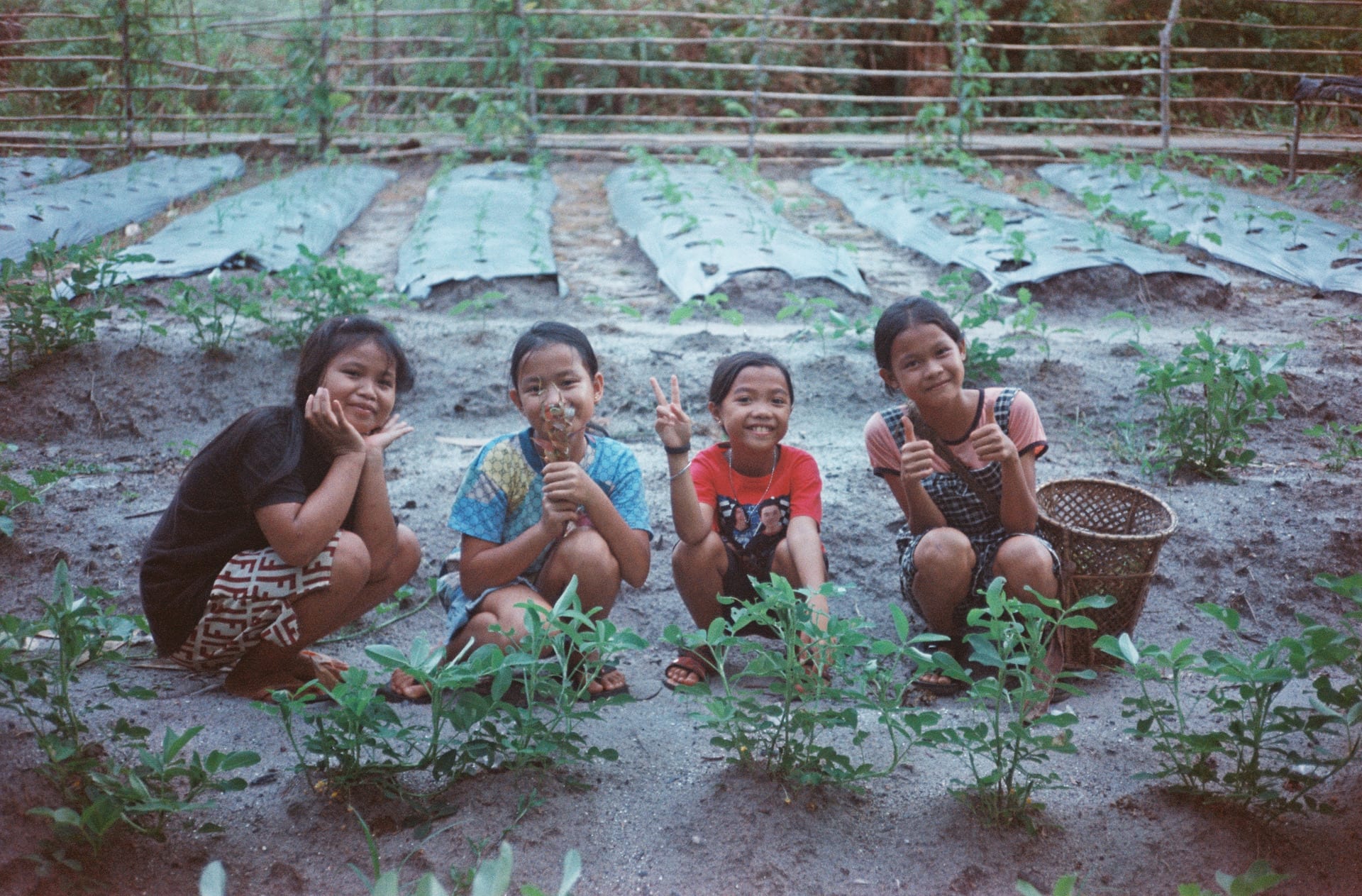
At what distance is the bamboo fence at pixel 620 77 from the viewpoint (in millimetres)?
6301

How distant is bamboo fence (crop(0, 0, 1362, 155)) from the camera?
6.30 m

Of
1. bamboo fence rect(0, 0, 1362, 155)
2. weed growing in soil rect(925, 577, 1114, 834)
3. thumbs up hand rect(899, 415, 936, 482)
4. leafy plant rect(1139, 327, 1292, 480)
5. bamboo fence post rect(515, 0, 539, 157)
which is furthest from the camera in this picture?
bamboo fence post rect(515, 0, 539, 157)

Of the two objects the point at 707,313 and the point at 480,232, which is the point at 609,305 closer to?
the point at 707,313

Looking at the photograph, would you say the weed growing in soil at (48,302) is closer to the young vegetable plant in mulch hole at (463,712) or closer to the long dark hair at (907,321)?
the young vegetable plant in mulch hole at (463,712)

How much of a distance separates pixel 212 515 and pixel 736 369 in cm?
126

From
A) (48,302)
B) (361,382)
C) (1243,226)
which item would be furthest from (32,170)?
(1243,226)

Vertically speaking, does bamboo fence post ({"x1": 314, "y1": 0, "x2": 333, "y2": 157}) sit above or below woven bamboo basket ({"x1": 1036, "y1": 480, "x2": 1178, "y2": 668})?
above

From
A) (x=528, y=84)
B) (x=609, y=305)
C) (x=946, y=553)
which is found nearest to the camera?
(x=946, y=553)

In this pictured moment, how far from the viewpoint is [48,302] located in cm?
389

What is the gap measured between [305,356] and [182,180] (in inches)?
254

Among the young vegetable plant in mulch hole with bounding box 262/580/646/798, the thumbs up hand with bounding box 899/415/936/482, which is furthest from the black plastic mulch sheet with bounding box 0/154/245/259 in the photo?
the thumbs up hand with bounding box 899/415/936/482

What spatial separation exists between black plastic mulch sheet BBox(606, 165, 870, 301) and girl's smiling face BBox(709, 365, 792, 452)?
3.18 m

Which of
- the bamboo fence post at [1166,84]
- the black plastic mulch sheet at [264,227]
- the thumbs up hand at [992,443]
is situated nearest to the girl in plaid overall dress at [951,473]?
the thumbs up hand at [992,443]

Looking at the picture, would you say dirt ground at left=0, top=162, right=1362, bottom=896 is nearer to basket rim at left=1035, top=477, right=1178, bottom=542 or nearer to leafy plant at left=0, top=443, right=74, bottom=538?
leafy plant at left=0, top=443, right=74, bottom=538
